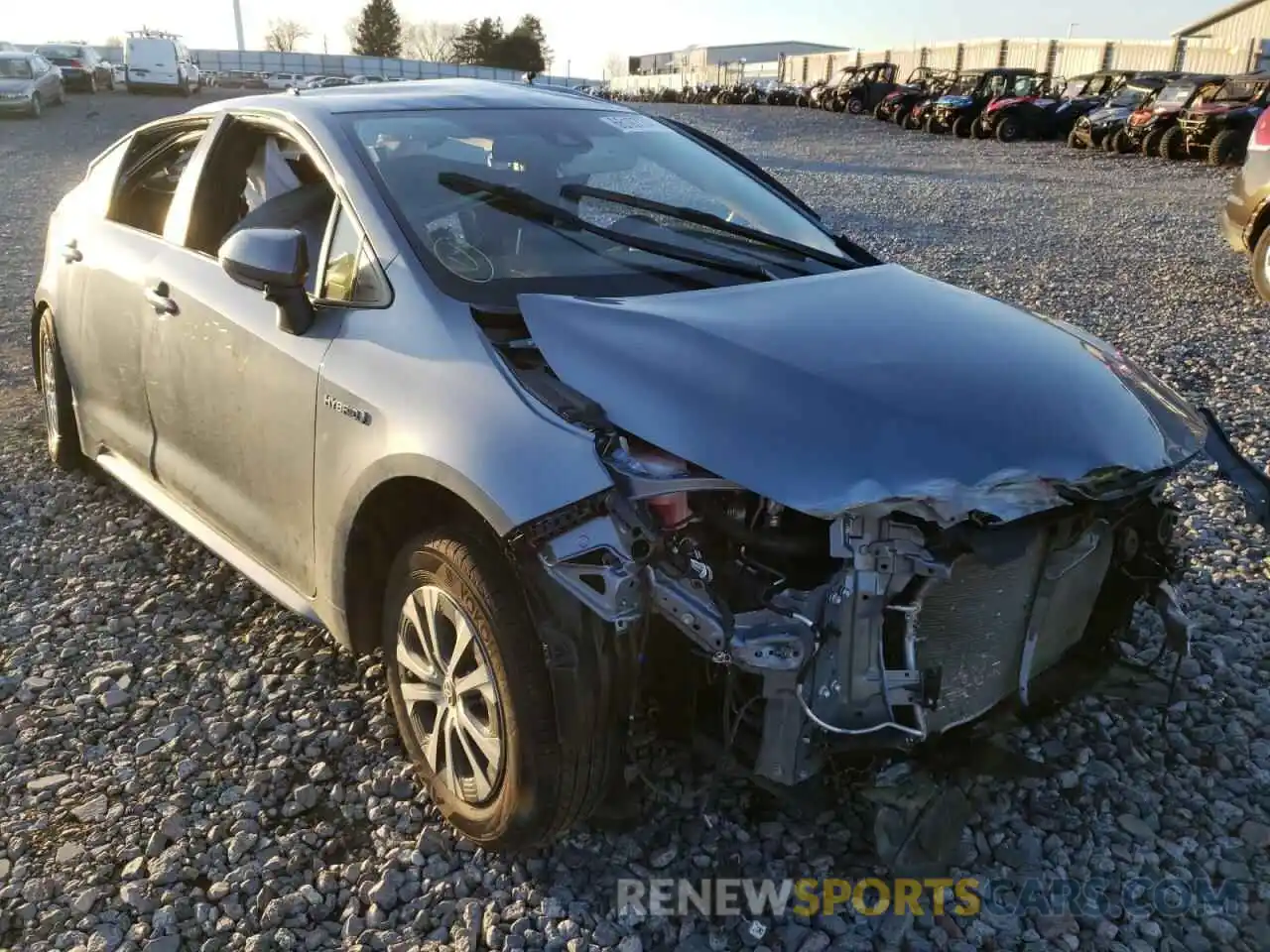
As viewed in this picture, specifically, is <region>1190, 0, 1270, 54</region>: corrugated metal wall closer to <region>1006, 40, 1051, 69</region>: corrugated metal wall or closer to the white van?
<region>1006, 40, 1051, 69</region>: corrugated metal wall

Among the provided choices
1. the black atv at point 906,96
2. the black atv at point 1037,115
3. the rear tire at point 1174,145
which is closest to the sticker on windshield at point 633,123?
the rear tire at point 1174,145

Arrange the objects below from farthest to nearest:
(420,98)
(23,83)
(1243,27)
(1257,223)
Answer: (1243,27) → (23,83) → (1257,223) → (420,98)

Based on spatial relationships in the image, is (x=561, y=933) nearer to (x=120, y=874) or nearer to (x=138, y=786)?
(x=120, y=874)

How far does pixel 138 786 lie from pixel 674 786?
4.83 feet

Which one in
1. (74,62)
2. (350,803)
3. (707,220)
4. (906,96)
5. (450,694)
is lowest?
(350,803)

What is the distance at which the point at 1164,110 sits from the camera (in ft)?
68.7

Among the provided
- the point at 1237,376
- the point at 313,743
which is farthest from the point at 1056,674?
the point at 1237,376

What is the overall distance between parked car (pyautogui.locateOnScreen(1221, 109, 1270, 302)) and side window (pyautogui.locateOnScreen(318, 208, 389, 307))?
7684 millimetres

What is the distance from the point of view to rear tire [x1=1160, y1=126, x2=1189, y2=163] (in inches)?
807

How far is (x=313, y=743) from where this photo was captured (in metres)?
3.04

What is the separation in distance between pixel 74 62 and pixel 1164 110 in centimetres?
3286

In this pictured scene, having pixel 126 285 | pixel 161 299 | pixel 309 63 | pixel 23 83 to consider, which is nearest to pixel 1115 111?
pixel 126 285

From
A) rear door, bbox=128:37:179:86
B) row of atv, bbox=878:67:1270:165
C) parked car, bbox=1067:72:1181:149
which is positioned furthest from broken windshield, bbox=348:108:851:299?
rear door, bbox=128:37:179:86

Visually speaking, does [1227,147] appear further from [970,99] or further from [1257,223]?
[1257,223]
